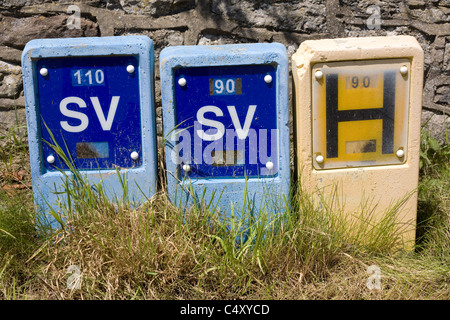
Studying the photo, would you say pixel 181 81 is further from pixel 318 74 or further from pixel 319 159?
pixel 319 159

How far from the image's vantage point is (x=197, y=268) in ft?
7.55

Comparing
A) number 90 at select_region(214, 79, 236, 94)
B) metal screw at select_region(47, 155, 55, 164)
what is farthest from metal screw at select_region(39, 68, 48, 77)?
number 90 at select_region(214, 79, 236, 94)

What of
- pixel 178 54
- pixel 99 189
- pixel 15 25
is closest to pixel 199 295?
pixel 99 189

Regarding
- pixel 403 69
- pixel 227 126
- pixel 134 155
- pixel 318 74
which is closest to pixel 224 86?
pixel 227 126

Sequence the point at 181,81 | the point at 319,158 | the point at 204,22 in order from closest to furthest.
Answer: the point at 181,81
the point at 319,158
the point at 204,22

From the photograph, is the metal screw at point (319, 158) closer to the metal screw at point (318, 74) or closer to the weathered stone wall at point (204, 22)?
the metal screw at point (318, 74)

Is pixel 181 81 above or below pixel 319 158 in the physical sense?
above

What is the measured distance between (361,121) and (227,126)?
Answer: 0.65 meters

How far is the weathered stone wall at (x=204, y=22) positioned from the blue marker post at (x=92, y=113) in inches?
30.4

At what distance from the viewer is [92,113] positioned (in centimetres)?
242

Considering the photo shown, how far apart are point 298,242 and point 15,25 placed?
2212 mm

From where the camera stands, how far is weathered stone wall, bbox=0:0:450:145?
123 inches

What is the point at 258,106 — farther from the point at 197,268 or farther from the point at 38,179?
the point at 38,179

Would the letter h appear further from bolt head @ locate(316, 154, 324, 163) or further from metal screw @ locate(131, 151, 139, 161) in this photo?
metal screw @ locate(131, 151, 139, 161)
